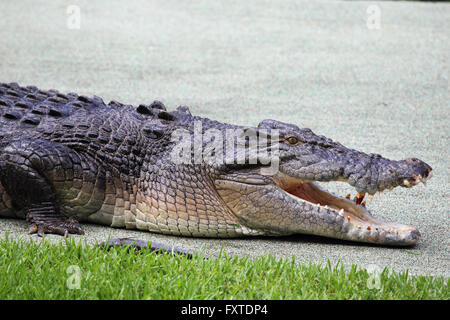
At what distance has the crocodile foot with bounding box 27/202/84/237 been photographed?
14.6 feet

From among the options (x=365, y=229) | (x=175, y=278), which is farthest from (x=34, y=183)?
(x=365, y=229)

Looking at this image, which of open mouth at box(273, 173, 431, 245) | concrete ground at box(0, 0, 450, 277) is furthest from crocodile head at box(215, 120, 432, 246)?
concrete ground at box(0, 0, 450, 277)

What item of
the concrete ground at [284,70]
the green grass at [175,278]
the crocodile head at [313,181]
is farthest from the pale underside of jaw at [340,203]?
the green grass at [175,278]

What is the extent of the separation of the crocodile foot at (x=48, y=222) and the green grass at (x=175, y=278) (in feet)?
1.21

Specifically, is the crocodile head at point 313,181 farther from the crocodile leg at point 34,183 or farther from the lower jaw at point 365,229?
the crocodile leg at point 34,183

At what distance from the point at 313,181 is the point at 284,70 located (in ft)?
17.3

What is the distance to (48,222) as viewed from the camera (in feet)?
14.8

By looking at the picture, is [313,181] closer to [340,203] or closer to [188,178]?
[340,203]

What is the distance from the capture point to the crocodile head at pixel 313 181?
4188 millimetres

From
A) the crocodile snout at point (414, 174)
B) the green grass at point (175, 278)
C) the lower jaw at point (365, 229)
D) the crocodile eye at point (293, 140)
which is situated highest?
the crocodile eye at point (293, 140)

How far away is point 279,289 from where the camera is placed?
359cm

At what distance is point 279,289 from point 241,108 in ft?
15.1

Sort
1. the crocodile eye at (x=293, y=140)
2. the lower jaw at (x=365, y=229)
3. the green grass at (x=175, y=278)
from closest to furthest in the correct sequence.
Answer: the green grass at (x=175, y=278), the lower jaw at (x=365, y=229), the crocodile eye at (x=293, y=140)
